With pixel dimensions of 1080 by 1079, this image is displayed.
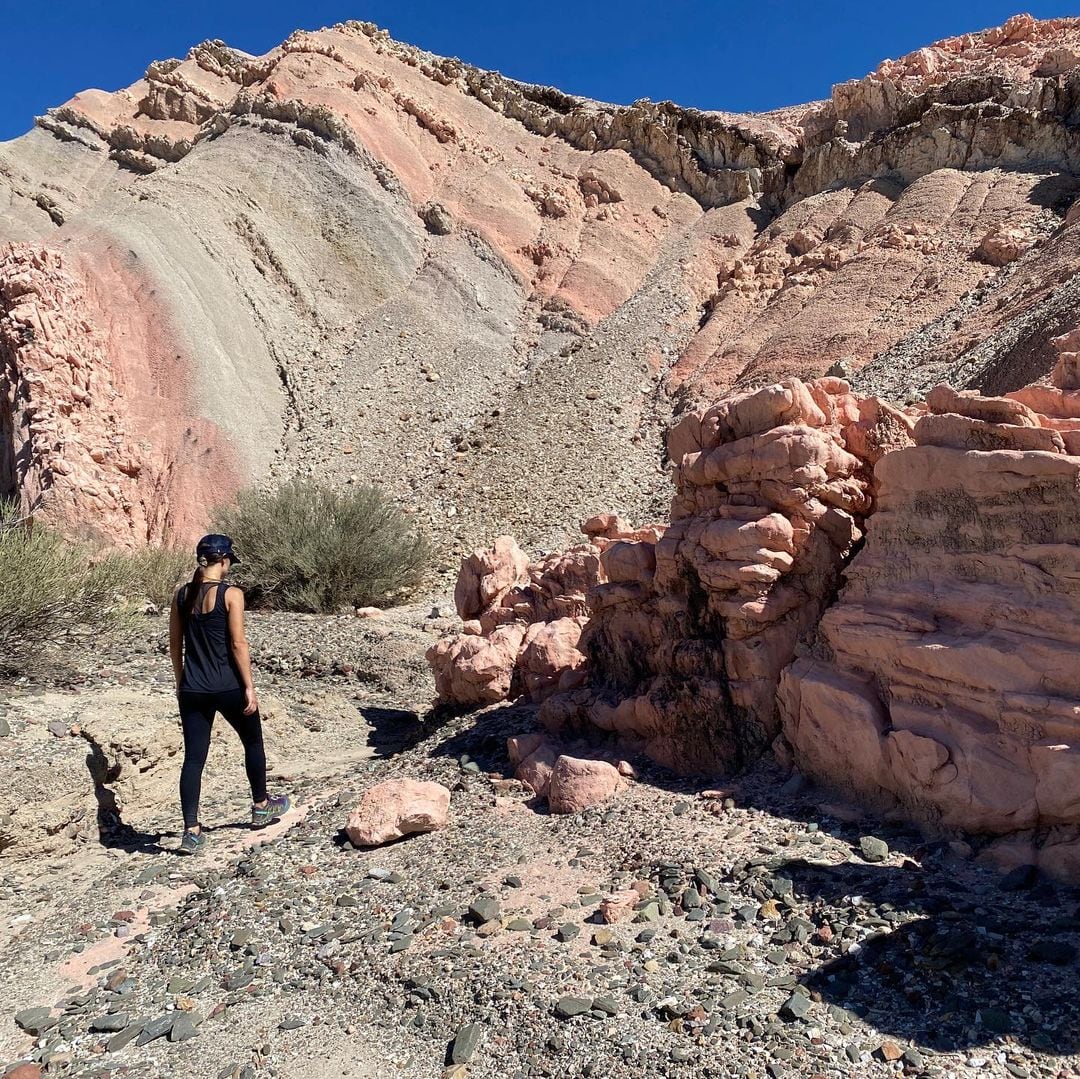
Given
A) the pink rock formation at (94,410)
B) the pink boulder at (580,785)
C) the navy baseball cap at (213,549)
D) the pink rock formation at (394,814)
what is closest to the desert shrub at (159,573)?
the pink rock formation at (94,410)

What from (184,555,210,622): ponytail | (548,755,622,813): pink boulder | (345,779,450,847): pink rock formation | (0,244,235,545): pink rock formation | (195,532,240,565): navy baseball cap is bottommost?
(345,779,450,847): pink rock formation

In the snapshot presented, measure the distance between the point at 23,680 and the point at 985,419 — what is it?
6799 mm

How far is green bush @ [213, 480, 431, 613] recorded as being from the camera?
11.8m

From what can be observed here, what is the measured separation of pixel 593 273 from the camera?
23984mm

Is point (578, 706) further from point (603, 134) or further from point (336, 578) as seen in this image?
point (603, 134)

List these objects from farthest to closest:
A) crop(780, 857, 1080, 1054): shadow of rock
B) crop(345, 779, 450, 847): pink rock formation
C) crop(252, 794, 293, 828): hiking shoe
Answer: crop(252, 794, 293, 828): hiking shoe
crop(345, 779, 450, 847): pink rock formation
crop(780, 857, 1080, 1054): shadow of rock

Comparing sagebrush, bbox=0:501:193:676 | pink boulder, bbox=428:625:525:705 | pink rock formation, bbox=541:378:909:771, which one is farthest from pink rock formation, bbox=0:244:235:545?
pink rock formation, bbox=541:378:909:771

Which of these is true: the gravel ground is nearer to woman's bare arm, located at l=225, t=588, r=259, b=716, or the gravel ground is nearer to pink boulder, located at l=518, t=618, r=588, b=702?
woman's bare arm, located at l=225, t=588, r=259, b=716

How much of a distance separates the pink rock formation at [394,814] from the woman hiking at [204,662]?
910 millimetres

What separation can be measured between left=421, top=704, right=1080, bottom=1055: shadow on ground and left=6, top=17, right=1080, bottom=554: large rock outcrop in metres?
11.1

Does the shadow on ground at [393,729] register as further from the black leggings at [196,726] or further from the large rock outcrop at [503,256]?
the large rock outcrop at [503,256]

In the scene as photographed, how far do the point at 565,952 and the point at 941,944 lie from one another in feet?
4.66

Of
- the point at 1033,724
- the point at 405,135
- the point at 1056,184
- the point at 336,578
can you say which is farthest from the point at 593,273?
the point at 1033,724

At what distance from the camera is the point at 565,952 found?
3.39 metres
